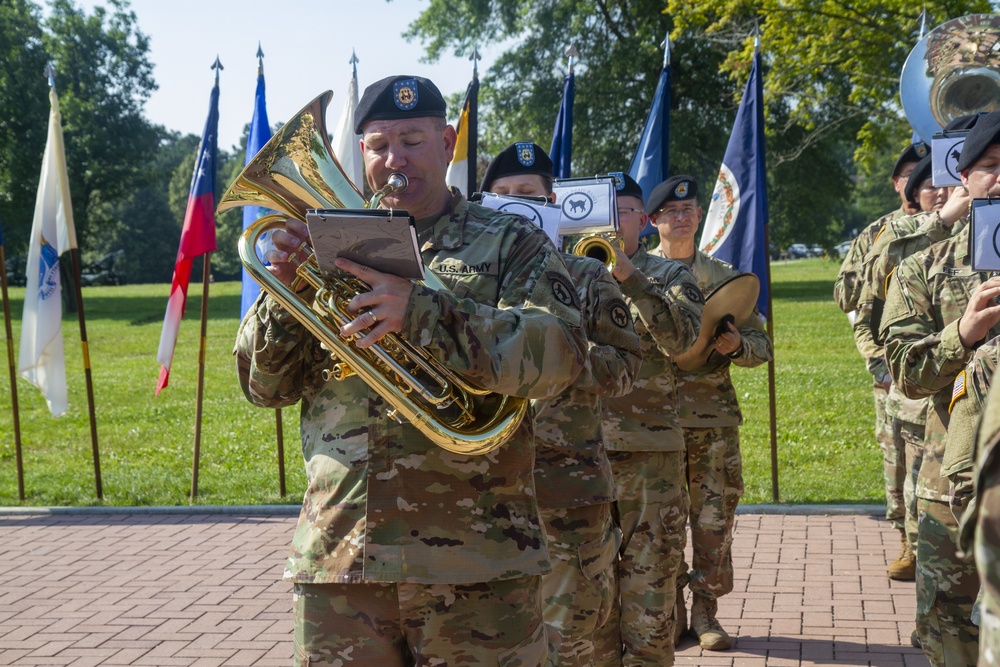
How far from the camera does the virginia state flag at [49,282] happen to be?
920cm

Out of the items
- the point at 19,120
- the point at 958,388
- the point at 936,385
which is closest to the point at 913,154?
the point at 936,385

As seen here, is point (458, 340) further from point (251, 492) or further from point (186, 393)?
point (186, 393)

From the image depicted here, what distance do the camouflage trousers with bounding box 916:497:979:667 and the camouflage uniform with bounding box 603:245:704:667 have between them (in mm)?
1234

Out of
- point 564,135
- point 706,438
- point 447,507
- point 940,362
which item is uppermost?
point 564,135

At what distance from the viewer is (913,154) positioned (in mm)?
7719

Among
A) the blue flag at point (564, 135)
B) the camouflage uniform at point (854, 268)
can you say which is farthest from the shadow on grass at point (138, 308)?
the camouflage uniform at point (854, 268)

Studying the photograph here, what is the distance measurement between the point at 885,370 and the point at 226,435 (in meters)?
8.31

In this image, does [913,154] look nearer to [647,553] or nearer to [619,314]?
[647,553]

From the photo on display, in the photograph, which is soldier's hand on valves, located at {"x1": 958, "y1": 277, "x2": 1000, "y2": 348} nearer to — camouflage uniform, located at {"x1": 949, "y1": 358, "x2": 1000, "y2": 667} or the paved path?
the paved path

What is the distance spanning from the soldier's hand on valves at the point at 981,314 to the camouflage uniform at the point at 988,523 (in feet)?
7.82

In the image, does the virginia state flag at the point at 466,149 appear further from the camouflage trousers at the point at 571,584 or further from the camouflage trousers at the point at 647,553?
the camouflage trousers at the point at 571,584

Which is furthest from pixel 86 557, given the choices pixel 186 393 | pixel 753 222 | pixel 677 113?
pixel 677 113

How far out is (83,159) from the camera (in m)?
41.0

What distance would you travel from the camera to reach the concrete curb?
27.8 feet
